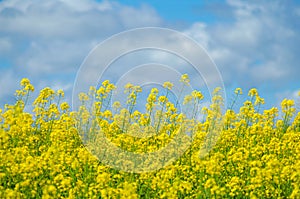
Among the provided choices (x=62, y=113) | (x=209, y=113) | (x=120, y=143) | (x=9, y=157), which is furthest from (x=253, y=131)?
(x=9, y=157)

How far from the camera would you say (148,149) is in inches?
383

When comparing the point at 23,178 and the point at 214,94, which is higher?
the point at 214,94

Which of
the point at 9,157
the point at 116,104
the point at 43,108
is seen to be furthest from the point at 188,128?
the point at 9,157

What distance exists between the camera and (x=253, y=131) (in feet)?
38.0

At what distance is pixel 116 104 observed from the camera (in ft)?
36.5

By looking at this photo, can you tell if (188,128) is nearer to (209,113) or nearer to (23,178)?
(209,113)

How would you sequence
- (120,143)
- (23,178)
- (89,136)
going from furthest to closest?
(89,136), (120,143), (23,178)

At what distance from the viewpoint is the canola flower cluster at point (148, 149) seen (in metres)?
7.62

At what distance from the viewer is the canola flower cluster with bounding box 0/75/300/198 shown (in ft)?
25.0

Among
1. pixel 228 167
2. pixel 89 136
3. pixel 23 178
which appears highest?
pixel 89 136

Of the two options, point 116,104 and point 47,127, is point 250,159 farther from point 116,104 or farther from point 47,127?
point 47,127

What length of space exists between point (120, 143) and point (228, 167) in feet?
6.28

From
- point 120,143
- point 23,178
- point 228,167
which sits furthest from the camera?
point 120,143

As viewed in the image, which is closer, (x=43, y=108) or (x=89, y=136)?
(x=89, y=136)
